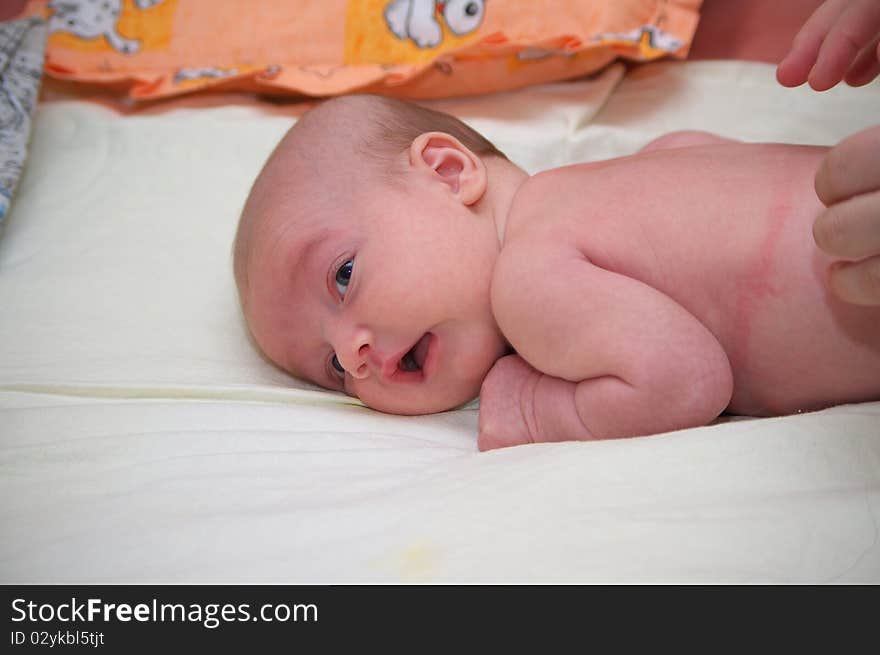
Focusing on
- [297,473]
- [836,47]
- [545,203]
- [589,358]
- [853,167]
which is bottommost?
[297,473]

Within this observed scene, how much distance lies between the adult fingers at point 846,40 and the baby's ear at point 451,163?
0.42 metres

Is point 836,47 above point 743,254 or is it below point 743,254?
above

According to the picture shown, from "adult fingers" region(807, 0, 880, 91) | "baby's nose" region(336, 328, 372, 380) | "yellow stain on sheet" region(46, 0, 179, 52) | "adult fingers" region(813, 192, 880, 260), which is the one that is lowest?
"baby's nose" region(336, 328, 372, 380)

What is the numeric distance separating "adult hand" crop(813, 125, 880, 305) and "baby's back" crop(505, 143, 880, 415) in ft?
0.64

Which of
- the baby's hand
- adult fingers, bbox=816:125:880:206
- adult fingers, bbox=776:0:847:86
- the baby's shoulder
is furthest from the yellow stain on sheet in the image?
adult fingers, bbox=816:125:880:206

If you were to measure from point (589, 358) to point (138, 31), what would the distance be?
138 centimetres

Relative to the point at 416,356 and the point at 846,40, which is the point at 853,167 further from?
the point at 416,356

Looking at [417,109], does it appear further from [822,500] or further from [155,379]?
[822,500]

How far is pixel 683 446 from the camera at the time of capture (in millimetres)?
813

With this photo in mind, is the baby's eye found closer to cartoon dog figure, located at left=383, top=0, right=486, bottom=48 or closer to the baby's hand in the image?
the baby's hand

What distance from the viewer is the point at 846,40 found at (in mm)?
943

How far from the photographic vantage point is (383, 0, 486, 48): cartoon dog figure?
64.2 inches

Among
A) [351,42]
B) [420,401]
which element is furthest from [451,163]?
[351,42]

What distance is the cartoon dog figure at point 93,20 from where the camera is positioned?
1.86 metres
